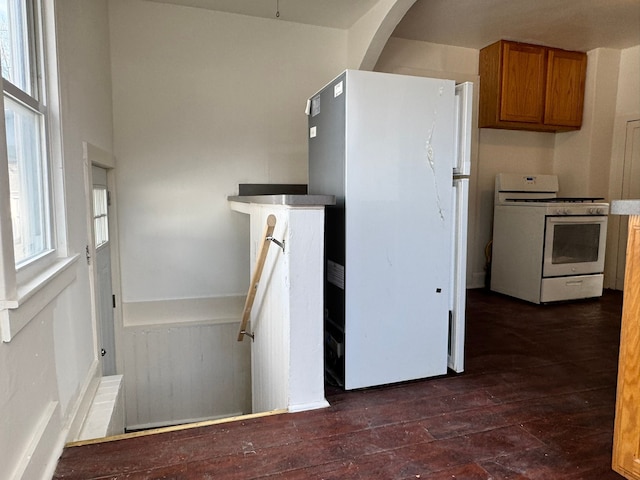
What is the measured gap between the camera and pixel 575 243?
3945mm

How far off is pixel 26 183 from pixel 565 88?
4.76 m

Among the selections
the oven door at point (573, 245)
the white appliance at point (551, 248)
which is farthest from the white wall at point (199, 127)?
the oven door at point (573, 245)

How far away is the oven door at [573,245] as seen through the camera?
3812 mm

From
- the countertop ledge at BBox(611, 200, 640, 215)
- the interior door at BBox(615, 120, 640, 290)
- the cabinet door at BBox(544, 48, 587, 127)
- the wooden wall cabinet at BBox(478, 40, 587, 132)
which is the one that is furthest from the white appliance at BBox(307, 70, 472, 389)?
the interior door at BBox(615, 120, 640, 290)

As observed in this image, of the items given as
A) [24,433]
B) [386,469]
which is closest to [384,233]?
[386,469]

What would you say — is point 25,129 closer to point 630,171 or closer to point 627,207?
point 627,207

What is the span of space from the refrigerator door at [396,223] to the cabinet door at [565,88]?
2.78m

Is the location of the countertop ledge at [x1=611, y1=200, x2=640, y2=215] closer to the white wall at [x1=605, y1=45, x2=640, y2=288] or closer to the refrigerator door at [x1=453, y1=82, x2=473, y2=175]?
the refrigerator door at [x1=453, y1=82, x2=473, y2=175]

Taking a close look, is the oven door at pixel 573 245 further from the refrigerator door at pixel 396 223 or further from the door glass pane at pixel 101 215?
the door glass pane at pixel 101 215

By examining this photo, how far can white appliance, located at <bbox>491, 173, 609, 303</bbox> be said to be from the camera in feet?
12.5

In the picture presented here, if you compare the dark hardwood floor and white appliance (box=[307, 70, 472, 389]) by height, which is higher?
white appliance (box=[307, 70, 472, 389])

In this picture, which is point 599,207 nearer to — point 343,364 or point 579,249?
point 579,249

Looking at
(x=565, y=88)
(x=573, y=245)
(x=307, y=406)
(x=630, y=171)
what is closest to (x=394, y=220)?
(x=307, y=406)

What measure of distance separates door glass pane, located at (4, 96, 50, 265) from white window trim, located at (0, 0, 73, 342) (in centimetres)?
5
